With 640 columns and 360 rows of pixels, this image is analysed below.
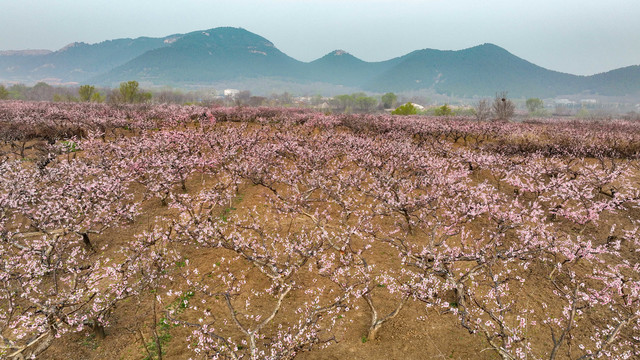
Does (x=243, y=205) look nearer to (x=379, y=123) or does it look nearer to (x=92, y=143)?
(x=92, y=143)

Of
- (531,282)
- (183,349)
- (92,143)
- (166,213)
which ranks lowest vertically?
(183,349)

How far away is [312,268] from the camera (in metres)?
10.8

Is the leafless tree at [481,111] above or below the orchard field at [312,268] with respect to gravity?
above

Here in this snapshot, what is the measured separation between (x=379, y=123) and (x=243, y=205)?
2600cm

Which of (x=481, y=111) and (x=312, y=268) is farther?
(x=481, y=111)

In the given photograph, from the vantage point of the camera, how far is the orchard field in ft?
25.1

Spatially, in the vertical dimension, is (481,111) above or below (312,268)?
above

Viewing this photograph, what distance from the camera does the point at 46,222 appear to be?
37.4 feet

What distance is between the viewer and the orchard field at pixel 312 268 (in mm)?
A: 7645

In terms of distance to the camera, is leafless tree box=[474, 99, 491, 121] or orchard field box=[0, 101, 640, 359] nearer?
orchard field box=[0, 101, 640, 359]

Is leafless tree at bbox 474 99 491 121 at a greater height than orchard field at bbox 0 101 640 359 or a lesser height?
greater

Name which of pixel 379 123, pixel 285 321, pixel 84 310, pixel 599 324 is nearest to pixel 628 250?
pixel 599 324

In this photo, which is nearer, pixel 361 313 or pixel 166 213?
pixel 361 313

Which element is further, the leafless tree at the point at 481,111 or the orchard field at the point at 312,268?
the leafless tree at the point at 481,111
